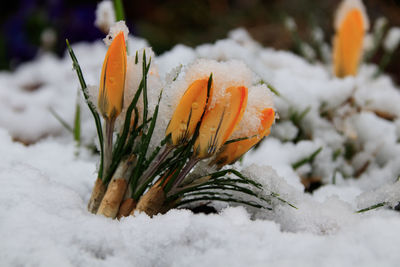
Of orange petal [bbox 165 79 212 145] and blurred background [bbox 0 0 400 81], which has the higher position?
orange petal [bbox 165 79 212 145]

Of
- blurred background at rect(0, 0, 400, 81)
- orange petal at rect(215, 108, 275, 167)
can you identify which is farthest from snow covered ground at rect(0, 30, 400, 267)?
blurred background at rect(0, 0, 400, 81)

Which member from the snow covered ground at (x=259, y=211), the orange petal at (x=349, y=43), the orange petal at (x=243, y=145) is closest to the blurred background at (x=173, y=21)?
the orange petal at (x=349, y=43)

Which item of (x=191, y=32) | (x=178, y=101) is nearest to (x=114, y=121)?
(x=178, y=101)

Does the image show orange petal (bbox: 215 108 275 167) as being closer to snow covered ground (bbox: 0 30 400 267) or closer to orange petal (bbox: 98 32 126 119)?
snow covered ground (bbox: 0 30 400 267)

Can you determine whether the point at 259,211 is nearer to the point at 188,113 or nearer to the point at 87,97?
the point at 188,113

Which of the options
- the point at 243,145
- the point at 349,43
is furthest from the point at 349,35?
the point at 243,145

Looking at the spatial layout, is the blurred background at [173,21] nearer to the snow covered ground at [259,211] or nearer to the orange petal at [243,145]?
the snow covered ground at [259,211]

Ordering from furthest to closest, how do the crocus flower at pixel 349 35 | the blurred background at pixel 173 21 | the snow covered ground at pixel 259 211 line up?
the blurred background at pixel 173 21
the crocus flower at pixel 349 35
the snow covered ground at pixel 259 211
